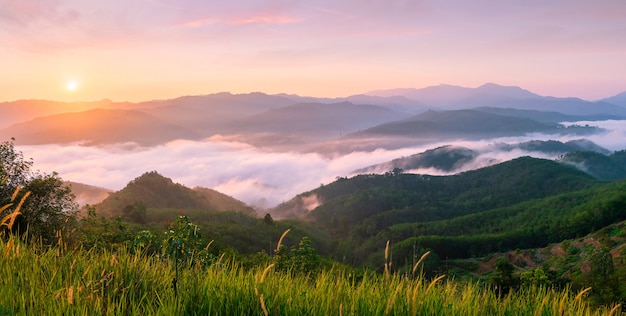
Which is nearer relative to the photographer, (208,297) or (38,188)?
(208,297)

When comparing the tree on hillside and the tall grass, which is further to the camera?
the tree on hillside

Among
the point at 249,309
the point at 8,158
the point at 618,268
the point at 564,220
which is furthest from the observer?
the point at 564,220

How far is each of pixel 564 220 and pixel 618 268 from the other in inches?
3318

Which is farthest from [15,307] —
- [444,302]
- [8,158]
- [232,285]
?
[8,158]

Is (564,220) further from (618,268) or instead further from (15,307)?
(15,307)

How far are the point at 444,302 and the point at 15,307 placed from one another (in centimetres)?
475

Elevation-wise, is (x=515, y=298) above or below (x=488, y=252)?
above

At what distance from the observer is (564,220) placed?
18725 cm

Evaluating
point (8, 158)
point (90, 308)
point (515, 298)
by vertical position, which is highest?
point (8, 158)

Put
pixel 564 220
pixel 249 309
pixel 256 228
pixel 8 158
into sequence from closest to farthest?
pixel 249 309
pixel 8 158
pixel 256 228
pixel 564 220

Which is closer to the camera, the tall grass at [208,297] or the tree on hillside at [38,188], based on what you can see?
the tall grass at [208,297]

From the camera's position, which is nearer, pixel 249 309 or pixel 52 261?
pixel 249 309

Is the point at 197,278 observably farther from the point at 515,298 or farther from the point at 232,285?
the point at 515,298

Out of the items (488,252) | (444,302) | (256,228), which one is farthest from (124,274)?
(488,252)
